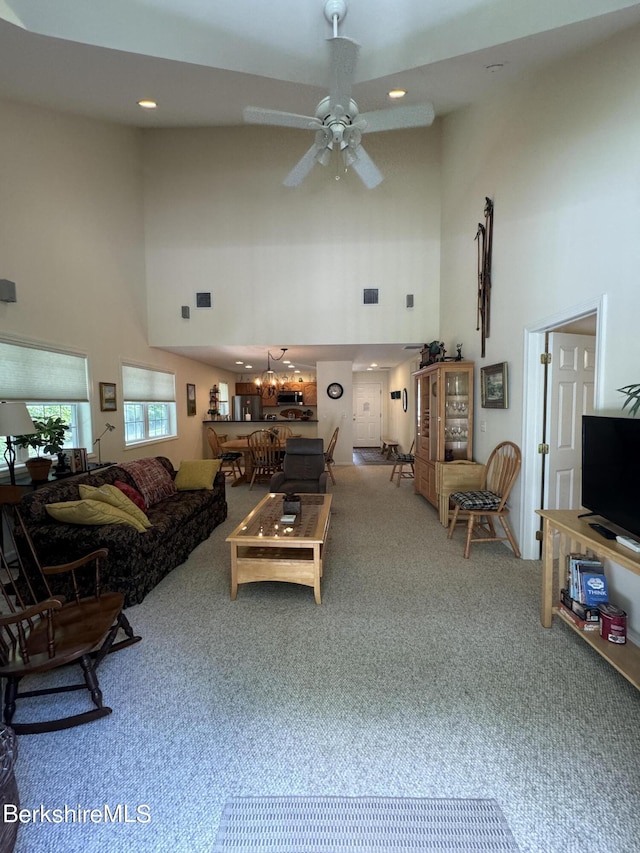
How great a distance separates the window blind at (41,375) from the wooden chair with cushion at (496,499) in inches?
161

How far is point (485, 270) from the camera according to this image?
3975 mm

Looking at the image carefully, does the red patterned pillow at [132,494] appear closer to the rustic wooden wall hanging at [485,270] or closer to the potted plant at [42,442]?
the potted plant at [42,442]

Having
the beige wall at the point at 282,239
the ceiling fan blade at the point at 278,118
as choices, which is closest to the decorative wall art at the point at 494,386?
the beige wall at the point at 282,239

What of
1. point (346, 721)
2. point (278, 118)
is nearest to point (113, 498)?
point (346, 721)

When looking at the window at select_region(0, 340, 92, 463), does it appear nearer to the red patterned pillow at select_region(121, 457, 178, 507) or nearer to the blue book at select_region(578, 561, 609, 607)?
the red patterned pillow at select_region(121, 457, 178, 507)

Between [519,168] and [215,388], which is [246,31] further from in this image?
[215,388]

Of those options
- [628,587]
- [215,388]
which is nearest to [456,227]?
[628,587]

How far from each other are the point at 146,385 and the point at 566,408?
17.3 ft

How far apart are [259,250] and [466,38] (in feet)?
11.5

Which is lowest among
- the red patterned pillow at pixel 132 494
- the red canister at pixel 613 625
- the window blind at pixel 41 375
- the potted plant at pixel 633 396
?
the red canister at pixel 613 625

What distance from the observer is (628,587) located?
2082mm

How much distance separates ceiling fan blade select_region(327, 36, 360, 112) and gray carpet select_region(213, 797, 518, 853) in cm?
348

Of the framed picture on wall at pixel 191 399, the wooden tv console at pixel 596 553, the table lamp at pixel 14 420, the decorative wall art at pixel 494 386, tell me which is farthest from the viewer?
the framed picture on wall at pixel 191 399

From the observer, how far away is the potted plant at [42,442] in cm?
313
